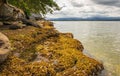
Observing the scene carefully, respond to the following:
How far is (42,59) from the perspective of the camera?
42.1ft

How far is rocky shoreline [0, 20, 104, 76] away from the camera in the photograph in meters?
11.2

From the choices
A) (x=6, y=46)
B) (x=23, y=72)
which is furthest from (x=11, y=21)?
(x=23, y=72)

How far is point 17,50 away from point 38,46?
5.63 ft

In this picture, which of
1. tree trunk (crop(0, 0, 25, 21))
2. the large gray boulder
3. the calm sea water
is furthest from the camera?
the calm sea water

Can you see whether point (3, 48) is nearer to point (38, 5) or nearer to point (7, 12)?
point (7, 12)

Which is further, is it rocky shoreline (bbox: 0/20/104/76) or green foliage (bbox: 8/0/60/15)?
green foliage (bbox: 8/0/60/15)

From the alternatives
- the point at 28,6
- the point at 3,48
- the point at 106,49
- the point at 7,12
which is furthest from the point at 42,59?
the point at 106,49

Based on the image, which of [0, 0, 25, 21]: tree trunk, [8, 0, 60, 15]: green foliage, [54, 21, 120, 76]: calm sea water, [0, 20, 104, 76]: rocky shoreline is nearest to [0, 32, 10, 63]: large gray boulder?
[0, 20, 104, 76]: rocky shoreline

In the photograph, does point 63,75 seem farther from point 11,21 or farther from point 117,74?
point 11,21

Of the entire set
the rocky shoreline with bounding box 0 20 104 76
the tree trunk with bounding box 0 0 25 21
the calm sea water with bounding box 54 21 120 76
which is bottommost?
the calm sea water with bounding box 54 21 120 76

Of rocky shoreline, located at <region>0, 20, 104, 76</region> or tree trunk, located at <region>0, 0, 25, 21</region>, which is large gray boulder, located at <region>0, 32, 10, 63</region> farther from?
tree trunk, located at <region>0, 0, 25, 21</region>

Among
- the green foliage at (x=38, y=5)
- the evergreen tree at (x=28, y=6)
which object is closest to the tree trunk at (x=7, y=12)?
the evergreen tree at (x=28, y=6)

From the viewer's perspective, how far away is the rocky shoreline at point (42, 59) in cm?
1122

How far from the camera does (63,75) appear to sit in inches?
442
